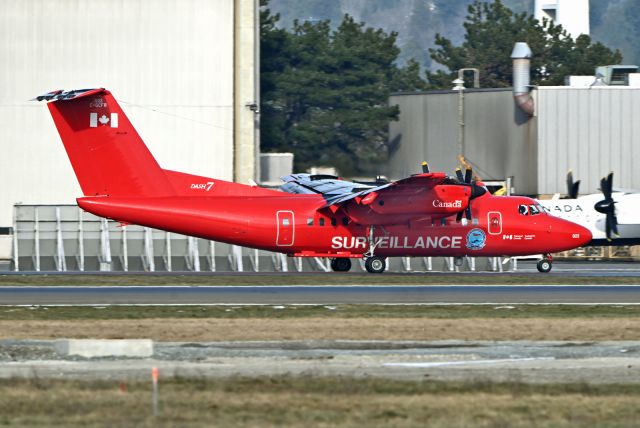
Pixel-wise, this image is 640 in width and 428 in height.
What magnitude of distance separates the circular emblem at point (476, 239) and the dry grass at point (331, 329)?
1569 cm

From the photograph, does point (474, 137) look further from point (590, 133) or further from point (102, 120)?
point (102, 120)

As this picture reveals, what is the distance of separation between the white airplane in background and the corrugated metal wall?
13.6 meters

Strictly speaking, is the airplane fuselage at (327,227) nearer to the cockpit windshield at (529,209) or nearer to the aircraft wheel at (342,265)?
the cockpit windshield at (529,209)

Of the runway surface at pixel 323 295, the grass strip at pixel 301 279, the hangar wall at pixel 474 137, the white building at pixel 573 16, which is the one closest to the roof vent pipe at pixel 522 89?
the hangar wall at pixel 474 137

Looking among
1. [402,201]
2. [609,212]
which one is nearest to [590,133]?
[609,212]

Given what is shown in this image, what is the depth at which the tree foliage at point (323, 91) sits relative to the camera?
95312 mm

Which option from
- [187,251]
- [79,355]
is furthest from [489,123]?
[79,355]

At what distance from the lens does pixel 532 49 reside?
111 m

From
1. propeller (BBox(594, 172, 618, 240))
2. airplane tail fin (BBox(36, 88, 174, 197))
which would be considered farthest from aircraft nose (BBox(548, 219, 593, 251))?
airplane tail fin (BBox(36, 88, 174, 197))

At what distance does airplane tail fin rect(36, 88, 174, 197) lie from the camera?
39469 mm

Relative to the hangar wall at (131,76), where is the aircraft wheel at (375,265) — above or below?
below

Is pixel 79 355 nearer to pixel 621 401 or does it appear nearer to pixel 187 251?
pixel 621 401

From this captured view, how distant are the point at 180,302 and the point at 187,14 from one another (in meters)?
35.2

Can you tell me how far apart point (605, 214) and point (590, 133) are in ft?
56.6
